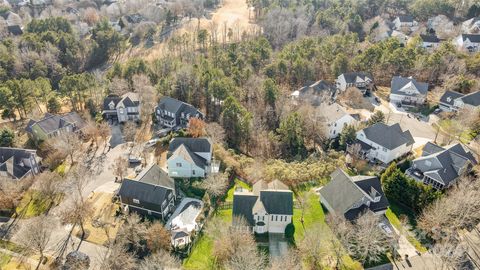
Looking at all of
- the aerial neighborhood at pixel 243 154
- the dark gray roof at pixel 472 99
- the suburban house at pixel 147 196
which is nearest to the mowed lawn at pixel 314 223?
the aerial neighborhood at pixel 243 154

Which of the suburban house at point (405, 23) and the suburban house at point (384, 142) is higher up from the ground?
the suburban house at point (405, 23)

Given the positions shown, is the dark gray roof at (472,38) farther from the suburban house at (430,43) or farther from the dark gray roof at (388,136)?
the dark gray roof at (388,136)

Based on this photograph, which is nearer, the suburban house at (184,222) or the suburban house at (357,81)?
the suburban house at (184,222)

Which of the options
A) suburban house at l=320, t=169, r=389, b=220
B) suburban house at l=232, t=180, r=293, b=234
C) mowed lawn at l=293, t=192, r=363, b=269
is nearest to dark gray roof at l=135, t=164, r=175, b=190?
suburban house at l=232, t=180, r=293, b=234

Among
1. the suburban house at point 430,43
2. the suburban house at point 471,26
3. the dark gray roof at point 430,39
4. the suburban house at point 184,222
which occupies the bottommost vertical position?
the suburban house at point 184,222

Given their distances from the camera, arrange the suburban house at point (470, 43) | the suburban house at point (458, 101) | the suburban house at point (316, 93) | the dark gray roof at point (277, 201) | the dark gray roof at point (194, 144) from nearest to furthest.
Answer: the dark gray roof at point (277, 201) < the dark gray roof at point (194, 144) < the suburban house at point (458, 101) < the suburban house at point (316, 93) < the suburban house at point (470, 43)
